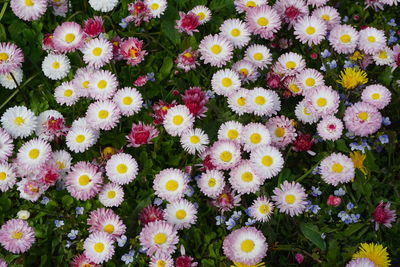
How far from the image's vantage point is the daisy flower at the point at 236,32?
311 centimetres

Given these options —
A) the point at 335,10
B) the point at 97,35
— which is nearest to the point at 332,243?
the point at 335,10

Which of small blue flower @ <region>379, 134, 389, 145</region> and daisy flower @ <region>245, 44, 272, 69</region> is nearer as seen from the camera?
small blue flower @ <region>379, 134, 389, 145</region>

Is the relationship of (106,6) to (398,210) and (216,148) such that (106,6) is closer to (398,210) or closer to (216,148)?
(216,148)

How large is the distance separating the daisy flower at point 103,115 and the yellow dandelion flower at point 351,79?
127 centimetres

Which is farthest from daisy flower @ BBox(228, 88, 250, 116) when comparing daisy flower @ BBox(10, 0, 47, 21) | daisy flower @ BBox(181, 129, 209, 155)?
daisy flower @ BBox(10, 0, 47, 21)

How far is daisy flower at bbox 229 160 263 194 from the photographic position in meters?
2.57

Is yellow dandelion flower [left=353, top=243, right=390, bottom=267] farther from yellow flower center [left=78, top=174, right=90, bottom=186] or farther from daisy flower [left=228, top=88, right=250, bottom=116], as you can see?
yellow flower center [left=78, top=174, right=90, bottom=186]

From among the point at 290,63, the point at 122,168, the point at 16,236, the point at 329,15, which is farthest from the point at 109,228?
the point at 329,15

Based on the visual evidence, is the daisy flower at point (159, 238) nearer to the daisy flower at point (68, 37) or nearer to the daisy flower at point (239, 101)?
the daisy flower at point (239, 101)

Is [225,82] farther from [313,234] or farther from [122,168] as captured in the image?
[313,234]

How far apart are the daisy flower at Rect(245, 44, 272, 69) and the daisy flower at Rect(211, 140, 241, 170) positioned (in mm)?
600

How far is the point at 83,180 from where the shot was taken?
2625 mm

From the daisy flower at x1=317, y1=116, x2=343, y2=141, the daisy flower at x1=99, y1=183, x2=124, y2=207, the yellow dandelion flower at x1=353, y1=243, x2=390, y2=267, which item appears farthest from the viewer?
the daisy flower at x1=317, y1=116, x2=343, y2=141

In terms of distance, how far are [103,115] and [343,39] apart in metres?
1.50
